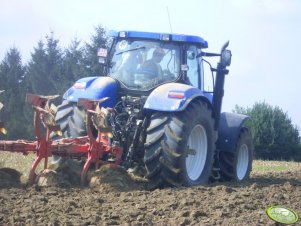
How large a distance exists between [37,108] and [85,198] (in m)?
1.34

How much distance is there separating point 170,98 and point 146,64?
3.32 feet

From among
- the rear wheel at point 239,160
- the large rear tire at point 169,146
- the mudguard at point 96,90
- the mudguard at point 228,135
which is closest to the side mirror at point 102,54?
the mudguard at point 96,90

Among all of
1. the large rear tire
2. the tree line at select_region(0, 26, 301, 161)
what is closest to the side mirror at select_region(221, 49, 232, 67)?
the large rear tire

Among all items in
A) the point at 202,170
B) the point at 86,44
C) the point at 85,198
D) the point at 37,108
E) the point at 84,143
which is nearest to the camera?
the point at 85,198

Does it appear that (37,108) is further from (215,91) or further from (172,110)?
(215,91)

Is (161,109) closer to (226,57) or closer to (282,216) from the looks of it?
(226,57)

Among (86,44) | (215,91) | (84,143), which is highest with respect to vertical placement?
(86,44)

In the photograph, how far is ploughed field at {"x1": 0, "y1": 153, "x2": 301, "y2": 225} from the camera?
5414 mm

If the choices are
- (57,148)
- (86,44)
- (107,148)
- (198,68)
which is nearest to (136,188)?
(107,148)

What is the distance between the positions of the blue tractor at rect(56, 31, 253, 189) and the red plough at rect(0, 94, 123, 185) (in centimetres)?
19

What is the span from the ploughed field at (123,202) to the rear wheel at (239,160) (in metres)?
1.50

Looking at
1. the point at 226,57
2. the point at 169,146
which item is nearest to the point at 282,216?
the point at 169,146

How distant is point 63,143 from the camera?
752cm

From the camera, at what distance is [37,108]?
7.30 metres
